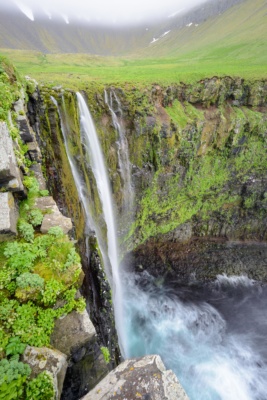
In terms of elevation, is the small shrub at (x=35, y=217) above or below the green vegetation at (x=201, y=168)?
above

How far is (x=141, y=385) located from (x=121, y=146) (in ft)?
61.8

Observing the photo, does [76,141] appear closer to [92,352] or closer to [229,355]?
[92,352]

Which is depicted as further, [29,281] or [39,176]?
[39,176]

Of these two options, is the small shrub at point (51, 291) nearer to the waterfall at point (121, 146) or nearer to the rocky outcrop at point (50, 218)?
the rocky outcrop at point (50, 218)

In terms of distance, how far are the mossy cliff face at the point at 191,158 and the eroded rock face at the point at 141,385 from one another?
1676 centimetres

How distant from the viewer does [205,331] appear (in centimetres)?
2059

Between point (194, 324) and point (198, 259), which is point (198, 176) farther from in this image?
point (194, 324)

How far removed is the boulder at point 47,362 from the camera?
409 cm

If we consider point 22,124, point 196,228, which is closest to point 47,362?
point 22,124

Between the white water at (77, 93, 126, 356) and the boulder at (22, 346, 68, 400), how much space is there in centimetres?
1092

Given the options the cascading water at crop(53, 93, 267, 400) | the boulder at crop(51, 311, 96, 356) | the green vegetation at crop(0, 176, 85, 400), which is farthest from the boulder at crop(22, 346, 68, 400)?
the cascading water at crop(53, 93, 267, 400)

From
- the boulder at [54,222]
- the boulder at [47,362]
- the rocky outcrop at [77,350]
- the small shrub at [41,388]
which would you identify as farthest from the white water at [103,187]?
the small shrub at [41,388]

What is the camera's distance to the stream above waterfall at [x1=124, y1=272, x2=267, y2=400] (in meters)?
16.8

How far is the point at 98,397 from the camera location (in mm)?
3414
